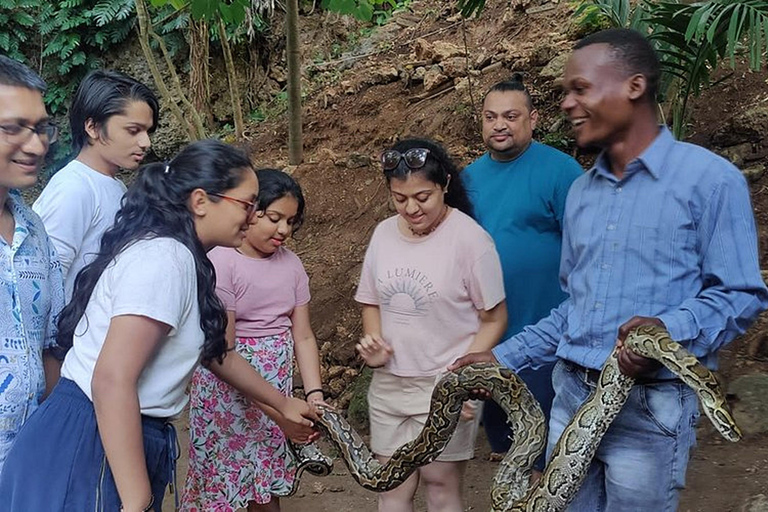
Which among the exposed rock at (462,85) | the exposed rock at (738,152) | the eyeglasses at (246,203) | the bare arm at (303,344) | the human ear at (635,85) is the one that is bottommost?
the bare arm at (303,344)

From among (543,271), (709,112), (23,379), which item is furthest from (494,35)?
(23,379)

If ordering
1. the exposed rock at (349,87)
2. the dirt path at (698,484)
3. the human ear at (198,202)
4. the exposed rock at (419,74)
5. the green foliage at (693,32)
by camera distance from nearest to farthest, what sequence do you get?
the human ear at (198,202) → the dirt path at (698,484) → the green foliage at (693,32) → the exposed rock at (419,74) → the exposed rock at (349,87)

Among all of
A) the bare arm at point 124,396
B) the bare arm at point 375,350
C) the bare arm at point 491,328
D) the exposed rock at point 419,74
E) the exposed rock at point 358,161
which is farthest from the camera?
the exposed rock at point 419,74

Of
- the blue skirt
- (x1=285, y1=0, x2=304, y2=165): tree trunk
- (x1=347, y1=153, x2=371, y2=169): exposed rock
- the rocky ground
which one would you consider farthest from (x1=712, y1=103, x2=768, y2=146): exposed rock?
the blue skirt

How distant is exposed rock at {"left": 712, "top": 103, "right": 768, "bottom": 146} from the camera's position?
7535mm

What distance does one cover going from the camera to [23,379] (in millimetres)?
2682

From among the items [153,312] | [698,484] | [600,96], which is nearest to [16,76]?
[153,312]

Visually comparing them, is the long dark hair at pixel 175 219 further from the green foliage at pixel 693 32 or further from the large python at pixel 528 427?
the green foliage at pixel 693 32

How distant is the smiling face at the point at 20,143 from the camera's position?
8.50 ft

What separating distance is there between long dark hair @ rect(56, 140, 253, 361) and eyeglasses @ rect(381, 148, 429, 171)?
0.93 metres

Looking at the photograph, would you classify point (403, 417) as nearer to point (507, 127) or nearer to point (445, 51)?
point (507, 127)

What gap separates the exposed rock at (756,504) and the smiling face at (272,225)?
10.0 ft

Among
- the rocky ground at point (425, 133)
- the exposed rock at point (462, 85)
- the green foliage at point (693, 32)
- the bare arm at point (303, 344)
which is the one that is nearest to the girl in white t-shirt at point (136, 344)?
the bare arm at point (303, 344)

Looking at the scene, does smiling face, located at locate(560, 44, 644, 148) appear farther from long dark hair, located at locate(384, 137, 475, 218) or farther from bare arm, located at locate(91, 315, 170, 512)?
bare arm, located at locate(91, 315, 170, 512)
